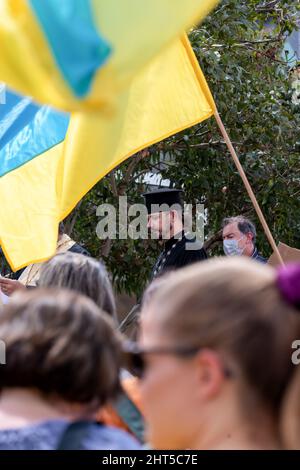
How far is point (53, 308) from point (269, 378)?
52cm

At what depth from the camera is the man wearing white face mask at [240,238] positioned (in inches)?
271

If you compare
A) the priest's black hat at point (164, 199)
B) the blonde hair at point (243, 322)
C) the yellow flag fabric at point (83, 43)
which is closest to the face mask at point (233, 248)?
the priest's black hat at point (164, 199)

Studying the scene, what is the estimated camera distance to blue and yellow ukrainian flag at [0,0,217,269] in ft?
6.95

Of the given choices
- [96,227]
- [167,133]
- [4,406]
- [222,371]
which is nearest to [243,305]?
[222,371]

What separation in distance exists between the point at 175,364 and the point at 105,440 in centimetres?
34

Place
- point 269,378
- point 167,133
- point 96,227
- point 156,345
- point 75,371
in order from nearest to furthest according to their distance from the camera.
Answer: point 269,378
point 156,345
point 75,371
point 167,133
point 96,227

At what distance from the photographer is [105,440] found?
1.96 meters

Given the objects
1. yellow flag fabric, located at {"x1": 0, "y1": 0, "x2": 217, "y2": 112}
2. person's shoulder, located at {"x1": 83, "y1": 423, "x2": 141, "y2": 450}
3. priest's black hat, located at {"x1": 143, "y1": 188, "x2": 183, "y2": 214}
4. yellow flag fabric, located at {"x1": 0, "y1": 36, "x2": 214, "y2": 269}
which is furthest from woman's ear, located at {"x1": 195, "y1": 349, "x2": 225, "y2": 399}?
priest's black hat, located at {"x1": 143, "y1": 188, "x2": 183, "y2": 214}

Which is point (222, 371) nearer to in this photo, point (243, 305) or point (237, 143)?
point (243, 305)

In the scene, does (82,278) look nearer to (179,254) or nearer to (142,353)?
(142,353)

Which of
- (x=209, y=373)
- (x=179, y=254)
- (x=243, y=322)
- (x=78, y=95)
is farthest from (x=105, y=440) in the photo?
(x=179, y=254)

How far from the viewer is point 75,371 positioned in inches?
73.8

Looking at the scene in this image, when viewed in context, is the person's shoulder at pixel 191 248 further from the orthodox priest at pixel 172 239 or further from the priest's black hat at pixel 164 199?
the priest's black hat at pixel 164 199
